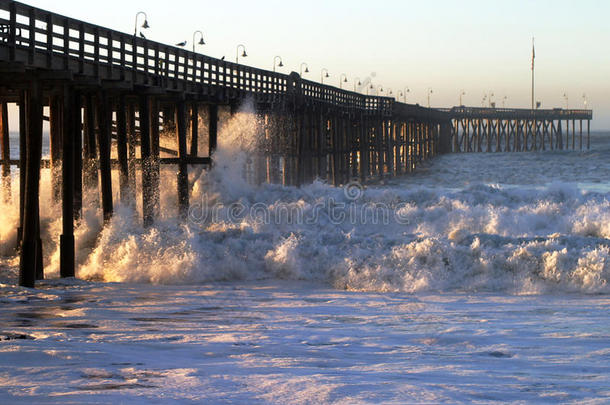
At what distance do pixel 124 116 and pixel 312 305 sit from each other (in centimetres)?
830

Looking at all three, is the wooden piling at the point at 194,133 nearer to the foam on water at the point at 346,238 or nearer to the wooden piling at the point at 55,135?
the foam on water at the point at 346,238

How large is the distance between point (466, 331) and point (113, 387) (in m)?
4.31

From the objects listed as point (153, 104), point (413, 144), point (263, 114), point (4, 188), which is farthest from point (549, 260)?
point (413, 144)

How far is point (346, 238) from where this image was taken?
1659 centimetres

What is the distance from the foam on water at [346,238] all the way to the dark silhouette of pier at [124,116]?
3.44 ft

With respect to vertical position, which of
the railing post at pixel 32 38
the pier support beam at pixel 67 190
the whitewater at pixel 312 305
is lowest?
the whitewater at pixel 312 305

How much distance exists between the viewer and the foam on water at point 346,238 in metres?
14.4

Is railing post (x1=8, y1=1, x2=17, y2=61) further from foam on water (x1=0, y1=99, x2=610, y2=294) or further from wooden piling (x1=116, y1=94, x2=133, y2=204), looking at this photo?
wooden piling (x1=116, y1=94, x2=133, y2=204)

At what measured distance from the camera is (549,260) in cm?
1435

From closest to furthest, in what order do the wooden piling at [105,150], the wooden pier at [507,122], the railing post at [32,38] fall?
the railing post at [32,38], the wooden piling at [105,150], the wooden pier at [507,122]

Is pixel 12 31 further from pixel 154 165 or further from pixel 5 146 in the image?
pixel 5 146

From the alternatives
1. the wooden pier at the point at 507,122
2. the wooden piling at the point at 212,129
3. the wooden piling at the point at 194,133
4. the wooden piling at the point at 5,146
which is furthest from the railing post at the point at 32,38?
the wooden pier at the point at 507,122

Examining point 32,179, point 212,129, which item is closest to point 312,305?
point 32,179

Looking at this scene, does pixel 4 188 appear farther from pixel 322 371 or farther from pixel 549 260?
pixel 322 371
